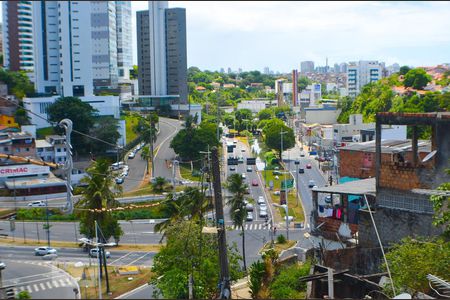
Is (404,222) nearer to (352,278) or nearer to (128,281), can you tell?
(352,278)

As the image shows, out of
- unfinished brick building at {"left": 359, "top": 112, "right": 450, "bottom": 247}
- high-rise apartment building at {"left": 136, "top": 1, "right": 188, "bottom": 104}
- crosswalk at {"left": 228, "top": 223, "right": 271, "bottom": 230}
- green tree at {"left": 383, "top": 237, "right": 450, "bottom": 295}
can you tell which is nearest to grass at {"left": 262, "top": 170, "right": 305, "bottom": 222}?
crosswalk at {"left": 228, "top": 223, "right": 271, "bottom": 230}

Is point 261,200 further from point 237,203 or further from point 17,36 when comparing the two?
point 17,36

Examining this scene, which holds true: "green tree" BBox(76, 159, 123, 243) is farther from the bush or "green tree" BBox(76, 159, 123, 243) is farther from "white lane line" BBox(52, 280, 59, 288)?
"white lane line" BBox(52, 280, 59, 288)

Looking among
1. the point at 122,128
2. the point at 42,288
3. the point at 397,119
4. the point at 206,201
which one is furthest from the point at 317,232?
the point at 122,128

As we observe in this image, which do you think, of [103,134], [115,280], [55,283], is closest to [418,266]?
[55,283]

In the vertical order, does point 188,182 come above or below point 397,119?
below

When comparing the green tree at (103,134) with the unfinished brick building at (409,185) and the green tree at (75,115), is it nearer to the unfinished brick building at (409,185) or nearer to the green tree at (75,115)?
the green tree at (75,115)
